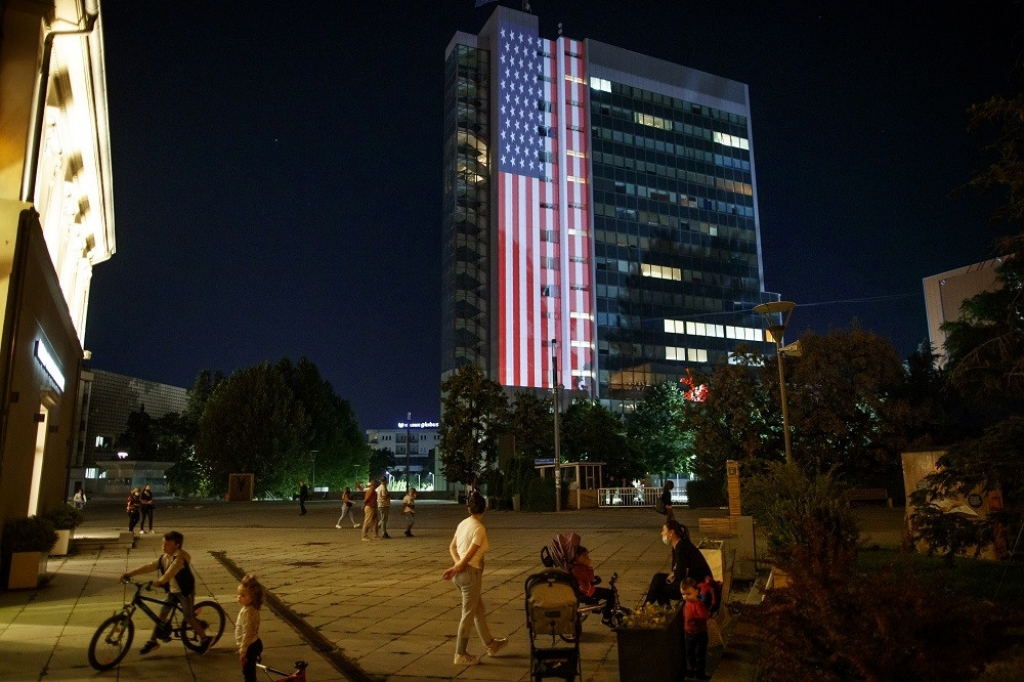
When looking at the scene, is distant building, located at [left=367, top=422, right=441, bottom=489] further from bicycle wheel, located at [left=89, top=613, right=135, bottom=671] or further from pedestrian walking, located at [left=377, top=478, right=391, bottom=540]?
bicycle wheel, located at [left=89, top=613, right=135, bottom=671]

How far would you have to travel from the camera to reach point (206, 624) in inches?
309

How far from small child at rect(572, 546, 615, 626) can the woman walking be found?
1.19 metres

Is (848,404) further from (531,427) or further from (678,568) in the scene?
(678,568)

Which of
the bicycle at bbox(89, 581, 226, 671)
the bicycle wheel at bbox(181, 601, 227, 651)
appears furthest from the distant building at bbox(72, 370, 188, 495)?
the bicycle at bbox(89, 581, 226, 671)

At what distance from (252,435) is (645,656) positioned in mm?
53622

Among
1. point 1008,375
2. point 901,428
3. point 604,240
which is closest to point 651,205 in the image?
point 604,240

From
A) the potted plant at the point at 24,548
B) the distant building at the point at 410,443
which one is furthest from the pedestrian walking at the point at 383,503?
the distant building at the point at 410,443

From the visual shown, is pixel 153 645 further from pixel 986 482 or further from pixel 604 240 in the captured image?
pixel 604 240

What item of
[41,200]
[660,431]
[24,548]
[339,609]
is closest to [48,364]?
[41,200]

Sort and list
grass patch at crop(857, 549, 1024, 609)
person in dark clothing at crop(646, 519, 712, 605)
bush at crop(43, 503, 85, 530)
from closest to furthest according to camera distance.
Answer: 1. person in dark clothing at crop(646, 519, 712, 605)
2. grass patch at crop(857, 549, 1024, 609)
3. bush at crop(43, 503, 85, 530)

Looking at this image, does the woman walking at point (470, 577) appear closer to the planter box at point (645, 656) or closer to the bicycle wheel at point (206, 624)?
the planter box at point (645, 656)

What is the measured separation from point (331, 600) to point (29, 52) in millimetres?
11121

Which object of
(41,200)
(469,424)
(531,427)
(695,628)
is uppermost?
(41,200)

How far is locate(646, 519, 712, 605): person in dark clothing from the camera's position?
6957 millimetres
